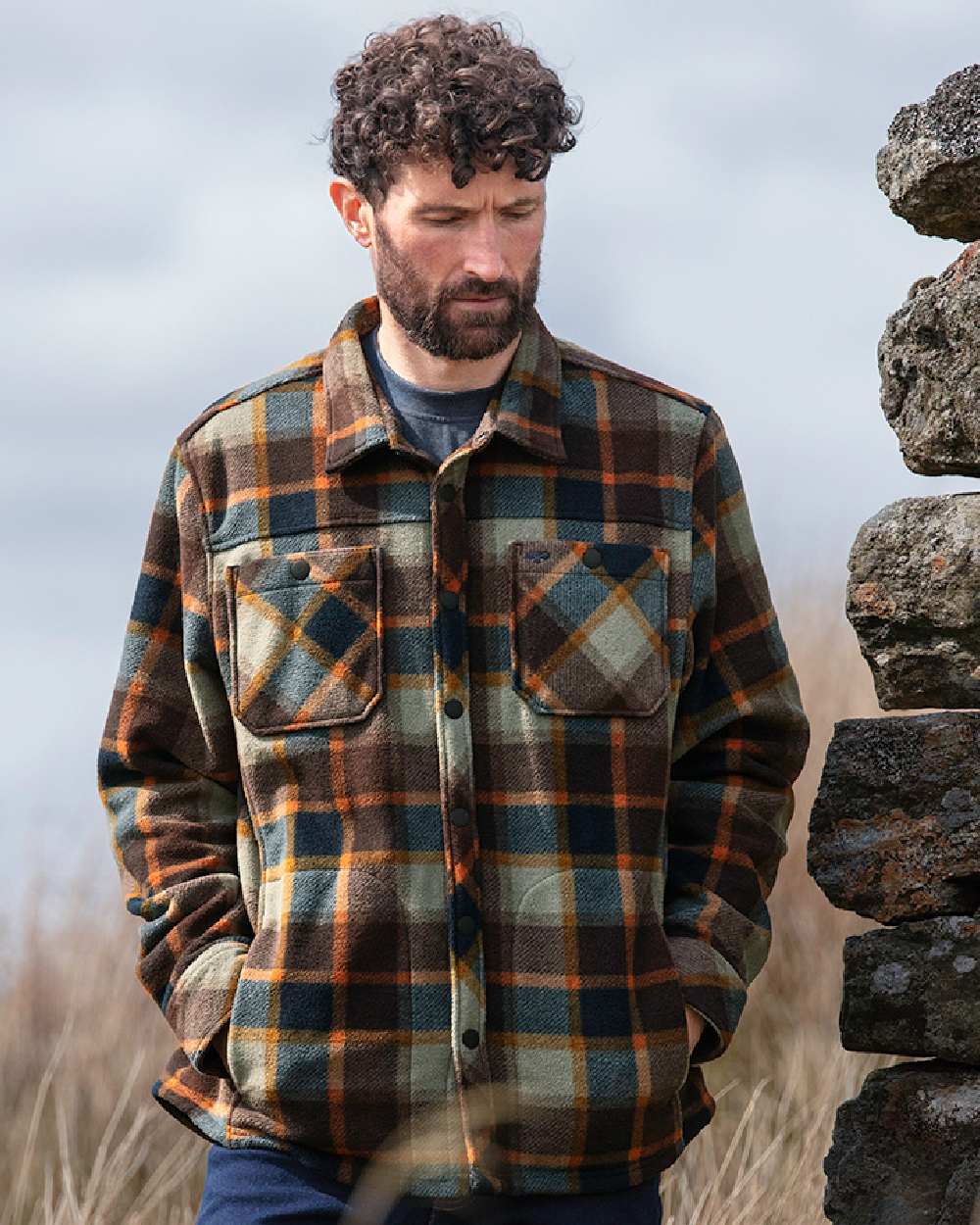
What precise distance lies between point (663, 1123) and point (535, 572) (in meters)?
0.84

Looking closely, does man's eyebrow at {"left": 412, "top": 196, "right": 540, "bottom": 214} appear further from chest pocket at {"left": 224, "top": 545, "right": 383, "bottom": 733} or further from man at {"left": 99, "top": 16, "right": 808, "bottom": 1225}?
chest pocket at {"left": 224, "top": 545, "right": 383, "bottom": 733}

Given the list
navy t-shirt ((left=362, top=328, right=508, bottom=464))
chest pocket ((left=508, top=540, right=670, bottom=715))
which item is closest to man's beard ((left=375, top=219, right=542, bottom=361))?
navy t-shirt ((left=362, top=328, right=508, bottom=464))

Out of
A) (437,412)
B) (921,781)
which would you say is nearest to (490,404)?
(437,412)

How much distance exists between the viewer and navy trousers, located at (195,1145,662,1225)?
103 inches

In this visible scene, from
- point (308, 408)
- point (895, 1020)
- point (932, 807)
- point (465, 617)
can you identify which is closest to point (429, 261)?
point (308, 408)

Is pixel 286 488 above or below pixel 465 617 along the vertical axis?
above

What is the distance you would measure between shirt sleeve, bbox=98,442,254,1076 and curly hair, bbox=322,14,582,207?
59 centimetres

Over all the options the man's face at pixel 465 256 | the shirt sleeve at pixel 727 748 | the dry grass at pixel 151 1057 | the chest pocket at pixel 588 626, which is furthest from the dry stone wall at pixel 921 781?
the dry grass at pixel 151 1057

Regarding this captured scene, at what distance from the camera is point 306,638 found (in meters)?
2.79

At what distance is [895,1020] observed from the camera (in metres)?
3.03

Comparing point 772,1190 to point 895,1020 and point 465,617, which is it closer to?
point 895,1020

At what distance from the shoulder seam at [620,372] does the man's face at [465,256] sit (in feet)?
0.75

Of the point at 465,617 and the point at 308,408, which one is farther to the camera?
the point at 308,408

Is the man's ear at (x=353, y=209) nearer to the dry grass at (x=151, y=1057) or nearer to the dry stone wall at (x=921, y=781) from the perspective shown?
the dry stone wall at (x=921, y=781)
